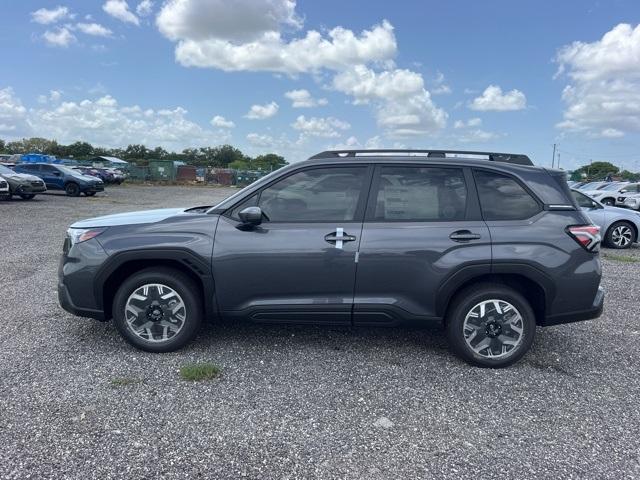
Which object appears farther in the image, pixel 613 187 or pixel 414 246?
pixel 613 187

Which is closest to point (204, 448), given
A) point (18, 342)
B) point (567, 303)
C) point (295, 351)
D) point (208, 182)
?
point (295, 351)

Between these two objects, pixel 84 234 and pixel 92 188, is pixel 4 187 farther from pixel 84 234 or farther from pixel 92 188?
pixel 84 234

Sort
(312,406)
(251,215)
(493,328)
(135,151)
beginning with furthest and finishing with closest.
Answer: (135,151)
(493,328)
(251,215)
(312,406)

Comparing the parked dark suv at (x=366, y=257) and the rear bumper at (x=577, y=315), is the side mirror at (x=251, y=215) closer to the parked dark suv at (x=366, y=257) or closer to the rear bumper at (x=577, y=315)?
the parked dark suv at (x=366, y=257)

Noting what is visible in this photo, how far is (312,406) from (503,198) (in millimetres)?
2333

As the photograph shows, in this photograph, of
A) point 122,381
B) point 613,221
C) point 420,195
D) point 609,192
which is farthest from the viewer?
point 609,192

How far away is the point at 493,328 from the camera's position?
12.8ft

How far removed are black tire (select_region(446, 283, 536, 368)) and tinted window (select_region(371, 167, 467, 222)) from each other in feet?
2.19

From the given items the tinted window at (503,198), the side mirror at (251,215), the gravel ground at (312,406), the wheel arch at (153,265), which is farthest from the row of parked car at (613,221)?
the wheel arch at (153,265)

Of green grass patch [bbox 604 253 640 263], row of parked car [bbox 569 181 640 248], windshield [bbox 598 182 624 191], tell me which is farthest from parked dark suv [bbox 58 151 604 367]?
windshield [bbox 598 182 624 191]

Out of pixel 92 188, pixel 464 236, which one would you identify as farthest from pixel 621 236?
pixel 92 188

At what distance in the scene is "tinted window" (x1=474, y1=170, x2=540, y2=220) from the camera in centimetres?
397

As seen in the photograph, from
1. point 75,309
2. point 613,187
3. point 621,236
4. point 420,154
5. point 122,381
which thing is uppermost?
point 613,187

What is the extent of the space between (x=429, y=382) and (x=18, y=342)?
12.0ft
